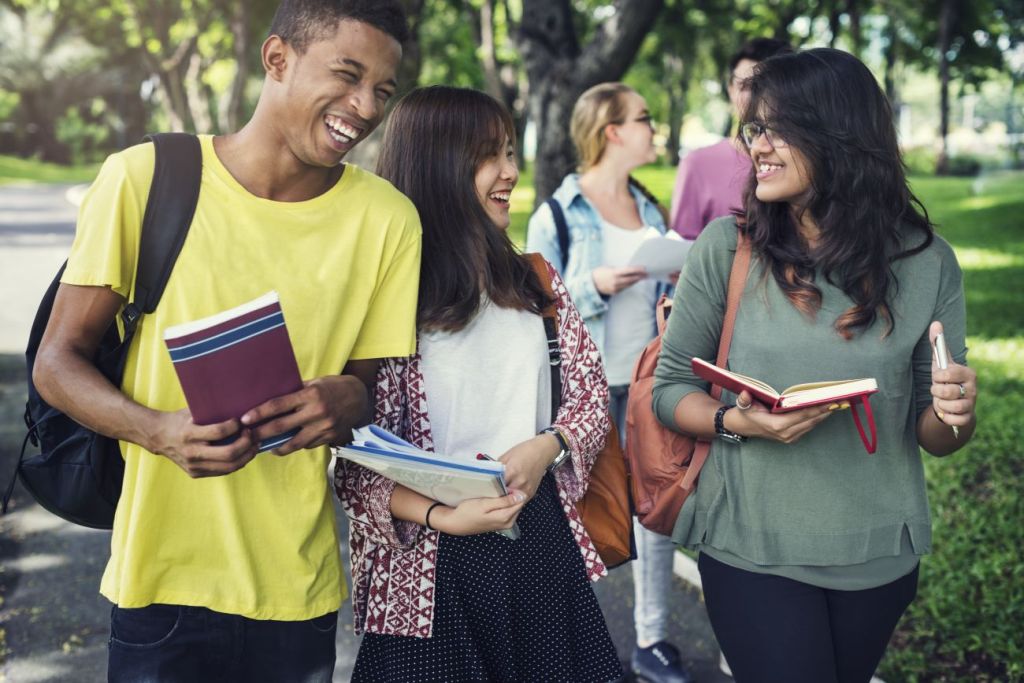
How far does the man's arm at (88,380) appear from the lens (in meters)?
1.96

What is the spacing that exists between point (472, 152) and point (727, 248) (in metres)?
0.69

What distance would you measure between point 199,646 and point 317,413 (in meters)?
0.64

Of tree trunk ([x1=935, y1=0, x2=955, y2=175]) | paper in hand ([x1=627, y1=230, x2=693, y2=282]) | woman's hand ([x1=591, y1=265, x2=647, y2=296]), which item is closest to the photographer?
paper in hand ([x1=627, y1=230, x2=693, y2=282])

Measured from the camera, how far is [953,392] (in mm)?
2316

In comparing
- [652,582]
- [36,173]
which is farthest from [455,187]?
[36,173]

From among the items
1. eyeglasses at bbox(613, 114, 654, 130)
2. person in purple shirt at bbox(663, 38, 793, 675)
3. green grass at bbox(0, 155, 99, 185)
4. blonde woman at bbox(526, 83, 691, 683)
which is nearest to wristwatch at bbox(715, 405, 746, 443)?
blonde woman at bbox(526, 83, 691, 683)

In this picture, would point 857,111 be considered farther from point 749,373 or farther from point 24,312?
point 24,312

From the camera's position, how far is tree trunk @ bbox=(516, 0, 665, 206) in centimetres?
745

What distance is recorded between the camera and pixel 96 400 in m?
2.01

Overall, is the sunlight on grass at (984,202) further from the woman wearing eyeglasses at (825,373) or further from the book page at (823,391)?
the book page at (823,391)

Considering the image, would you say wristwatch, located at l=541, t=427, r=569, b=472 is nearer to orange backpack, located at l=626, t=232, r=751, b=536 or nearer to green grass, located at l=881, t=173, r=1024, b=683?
orange backpack, located at l=626, t=232, r=751, b=536

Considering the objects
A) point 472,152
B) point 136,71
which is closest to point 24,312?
point 472,152

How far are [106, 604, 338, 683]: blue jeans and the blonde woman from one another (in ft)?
6.10

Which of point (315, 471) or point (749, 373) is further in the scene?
point (749, 373)
